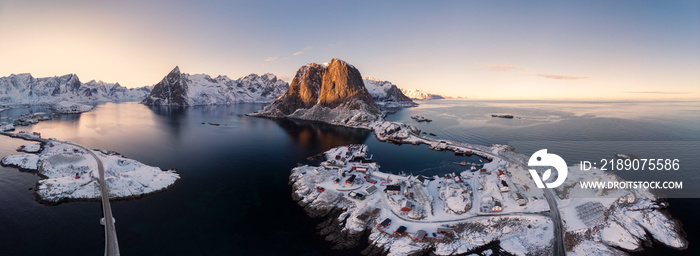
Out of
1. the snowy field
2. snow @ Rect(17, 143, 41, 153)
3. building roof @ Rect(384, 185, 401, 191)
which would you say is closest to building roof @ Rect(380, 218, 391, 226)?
the snowy field

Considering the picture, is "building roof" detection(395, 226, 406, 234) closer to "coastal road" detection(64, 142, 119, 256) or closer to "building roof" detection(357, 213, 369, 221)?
"building roof" detection(357, 213, 369, 221)

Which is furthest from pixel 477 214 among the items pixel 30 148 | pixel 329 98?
pixel 329 98

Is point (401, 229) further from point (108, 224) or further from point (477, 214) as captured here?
point (108, 224)

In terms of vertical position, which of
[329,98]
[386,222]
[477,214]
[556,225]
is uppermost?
[329,98]

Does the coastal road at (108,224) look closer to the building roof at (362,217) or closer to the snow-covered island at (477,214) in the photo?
the snow-covered island at (477,214)

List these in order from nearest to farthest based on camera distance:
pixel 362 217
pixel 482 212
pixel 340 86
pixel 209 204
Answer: pixel 362 217, pixel 482 212, pixel 209 204, pixel 340 86

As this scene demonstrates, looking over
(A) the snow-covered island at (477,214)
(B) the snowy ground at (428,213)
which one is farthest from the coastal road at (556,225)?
(B) the snowy ground at (428,213)

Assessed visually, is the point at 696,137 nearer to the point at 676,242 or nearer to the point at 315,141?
the point at 676,242

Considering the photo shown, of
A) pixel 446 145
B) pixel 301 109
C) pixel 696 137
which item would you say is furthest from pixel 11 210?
pixel 696 137
